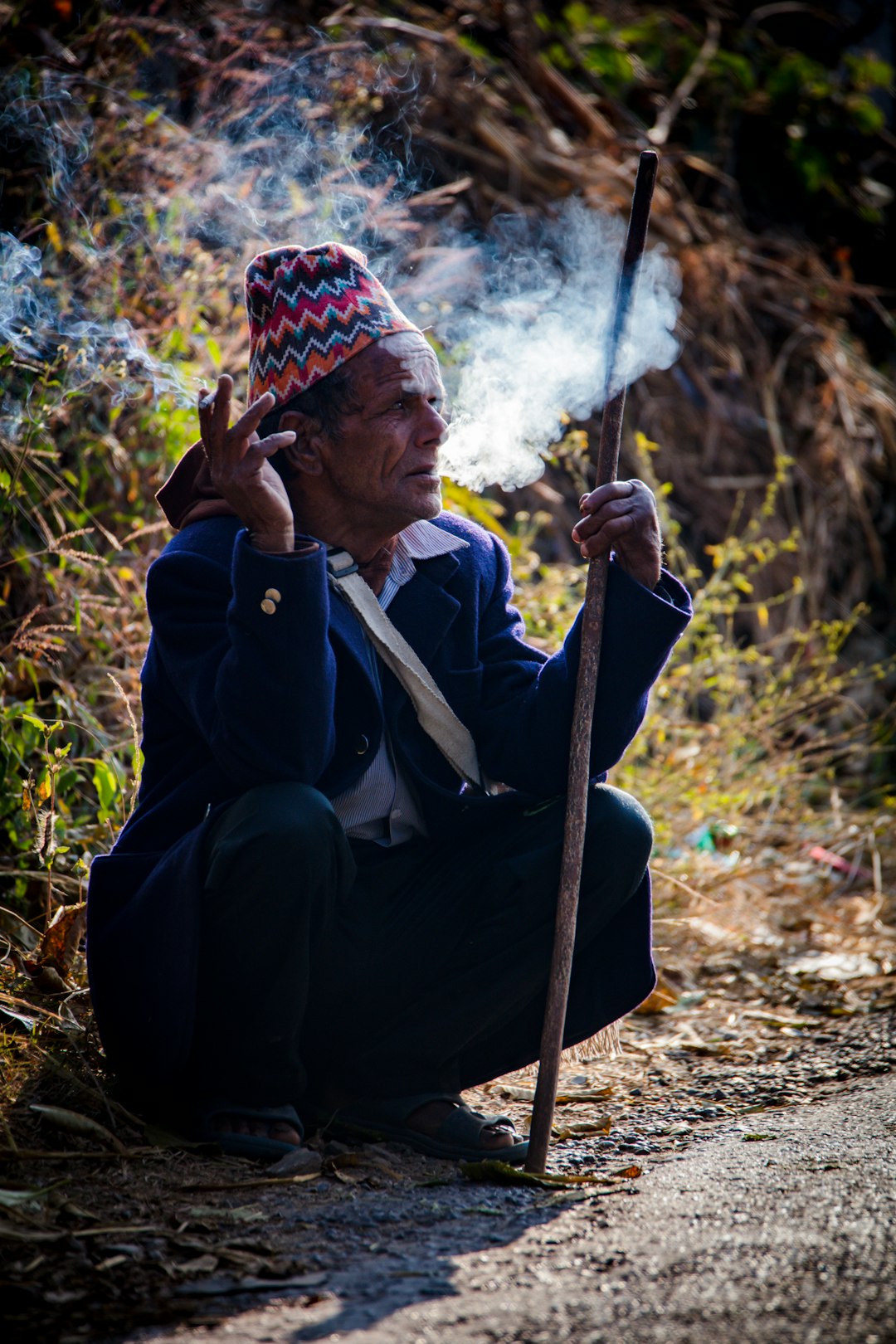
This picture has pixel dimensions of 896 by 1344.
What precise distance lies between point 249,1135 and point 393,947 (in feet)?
1.37

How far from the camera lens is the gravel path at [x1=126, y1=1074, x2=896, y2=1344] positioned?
151 cm

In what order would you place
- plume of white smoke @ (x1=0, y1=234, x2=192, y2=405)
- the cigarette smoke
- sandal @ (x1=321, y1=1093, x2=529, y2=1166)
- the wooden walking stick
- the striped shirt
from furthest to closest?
plume of white smoke @ (x1=0, y1=234, x2=192, y2=405)
the cigarette smoke
the striped shirt
sandal @ (x1=321, y1=1093, x2=529, y2=1166)
the wooden walking stick

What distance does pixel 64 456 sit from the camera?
160 inches

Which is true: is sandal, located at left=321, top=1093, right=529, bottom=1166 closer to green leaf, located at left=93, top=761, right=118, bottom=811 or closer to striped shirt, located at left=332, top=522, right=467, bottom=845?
striped shirt, located at left=332, top=522, right=467, bottom=845

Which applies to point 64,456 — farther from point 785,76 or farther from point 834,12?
point 834,12

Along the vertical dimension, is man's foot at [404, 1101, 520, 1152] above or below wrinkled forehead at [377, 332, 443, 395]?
below

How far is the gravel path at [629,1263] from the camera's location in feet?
4.97

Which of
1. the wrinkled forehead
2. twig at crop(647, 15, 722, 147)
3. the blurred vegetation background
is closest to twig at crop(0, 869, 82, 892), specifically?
the blurred vegetation background

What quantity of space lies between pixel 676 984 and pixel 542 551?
249 cm

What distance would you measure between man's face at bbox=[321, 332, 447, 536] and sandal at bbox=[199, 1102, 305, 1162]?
1.12 m

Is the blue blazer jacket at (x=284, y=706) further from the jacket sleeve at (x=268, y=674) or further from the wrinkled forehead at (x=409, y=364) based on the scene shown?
the wrinkled forehead at (x=409, y=364)

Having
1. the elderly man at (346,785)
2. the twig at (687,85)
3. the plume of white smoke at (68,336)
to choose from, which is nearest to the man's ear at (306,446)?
the elderly man at (346,785)

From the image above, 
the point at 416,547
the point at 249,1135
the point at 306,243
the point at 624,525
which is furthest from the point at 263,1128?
the point at 306,243

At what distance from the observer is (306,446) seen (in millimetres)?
2480
